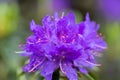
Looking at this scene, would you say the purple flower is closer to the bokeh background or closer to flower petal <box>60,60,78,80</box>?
flower petal <box>60,60,78,80</box>

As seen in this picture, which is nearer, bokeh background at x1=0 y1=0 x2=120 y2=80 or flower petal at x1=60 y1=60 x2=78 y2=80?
flower petal at x1=60 y1=60 x2=78 y2=80

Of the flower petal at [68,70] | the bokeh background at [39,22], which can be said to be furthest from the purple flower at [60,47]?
the bokeh background at [39,22]

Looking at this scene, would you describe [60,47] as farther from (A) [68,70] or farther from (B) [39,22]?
(B) [39,22]

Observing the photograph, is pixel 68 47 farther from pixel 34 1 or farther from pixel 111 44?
pixel 34 1

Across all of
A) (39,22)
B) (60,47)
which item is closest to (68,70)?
(60,47)

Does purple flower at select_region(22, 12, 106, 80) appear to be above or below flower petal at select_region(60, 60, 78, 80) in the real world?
above

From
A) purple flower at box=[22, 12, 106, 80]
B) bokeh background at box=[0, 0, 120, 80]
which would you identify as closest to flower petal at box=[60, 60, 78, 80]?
purple flower at box=[22, 12, 106, 80]
